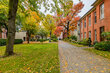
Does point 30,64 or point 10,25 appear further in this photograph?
point 10,25

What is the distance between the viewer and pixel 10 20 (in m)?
5.53

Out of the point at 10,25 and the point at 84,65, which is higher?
the point at 10,25

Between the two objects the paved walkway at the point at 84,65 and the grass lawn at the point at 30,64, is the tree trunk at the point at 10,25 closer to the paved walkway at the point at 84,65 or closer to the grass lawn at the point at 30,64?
the grass lawn at the point at 30,64

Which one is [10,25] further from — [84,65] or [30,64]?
[84,65]

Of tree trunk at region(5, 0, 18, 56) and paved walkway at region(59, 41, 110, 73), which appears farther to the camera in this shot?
tree trunk at region(5, 0, 18, 56)

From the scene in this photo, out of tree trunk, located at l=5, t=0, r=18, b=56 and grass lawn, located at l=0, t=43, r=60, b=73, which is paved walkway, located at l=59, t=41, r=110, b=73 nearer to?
grass lawn, located at l=0, t=43, r=60, b=73

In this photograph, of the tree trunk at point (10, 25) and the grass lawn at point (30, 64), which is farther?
the tree trunk at point (10, 25)

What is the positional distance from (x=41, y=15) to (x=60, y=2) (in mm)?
2672

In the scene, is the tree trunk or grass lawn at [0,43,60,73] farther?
the tree trunk

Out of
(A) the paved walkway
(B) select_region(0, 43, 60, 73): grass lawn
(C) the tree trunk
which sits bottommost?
(A) the paved walkway

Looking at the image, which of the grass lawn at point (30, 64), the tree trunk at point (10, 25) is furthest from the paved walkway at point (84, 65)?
the tree trunk at point (10, 25)

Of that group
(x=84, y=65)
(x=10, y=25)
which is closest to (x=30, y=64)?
(x=84, y=65)

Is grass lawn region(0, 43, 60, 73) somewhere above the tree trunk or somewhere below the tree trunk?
below

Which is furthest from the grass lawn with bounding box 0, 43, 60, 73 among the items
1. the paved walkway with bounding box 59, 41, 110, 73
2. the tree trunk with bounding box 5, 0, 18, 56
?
the tree trunk with bounding box 5, 0, 18, 56
